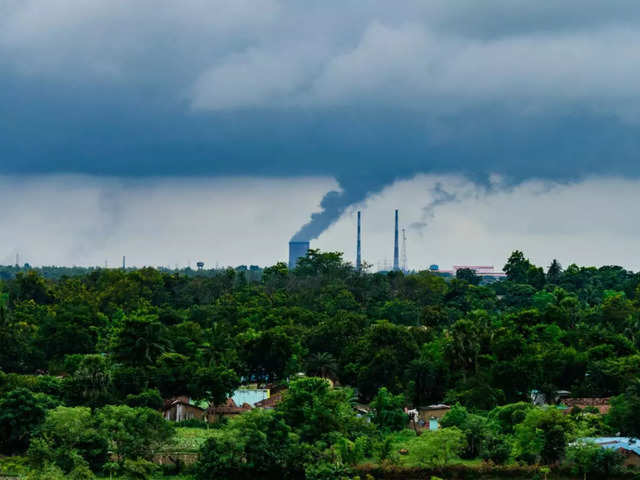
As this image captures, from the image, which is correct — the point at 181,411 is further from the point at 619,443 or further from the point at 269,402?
the point at 619,443

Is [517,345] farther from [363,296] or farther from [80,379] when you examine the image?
[363,296]

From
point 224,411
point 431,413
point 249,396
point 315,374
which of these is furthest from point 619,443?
point 315,374

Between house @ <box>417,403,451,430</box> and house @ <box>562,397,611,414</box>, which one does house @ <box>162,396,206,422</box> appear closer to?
house @ <box>417,403,451,430</box>

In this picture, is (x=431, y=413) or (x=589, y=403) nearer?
(x=589, y=403)

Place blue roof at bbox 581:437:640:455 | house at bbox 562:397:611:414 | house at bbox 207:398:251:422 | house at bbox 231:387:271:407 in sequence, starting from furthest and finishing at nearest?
house at bbox 231:387:271:407, house at bbox 207:398:251:422, house at bbox 562:397:611:414, blue roof at bbox 581:437:640:455

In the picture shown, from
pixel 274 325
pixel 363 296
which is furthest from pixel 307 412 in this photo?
pixel 363 296

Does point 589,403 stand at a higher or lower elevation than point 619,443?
higher

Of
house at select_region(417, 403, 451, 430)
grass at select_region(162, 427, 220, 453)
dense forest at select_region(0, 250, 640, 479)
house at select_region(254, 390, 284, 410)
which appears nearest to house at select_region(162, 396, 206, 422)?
dense forest at select_region(0, 250, 640, 479)
